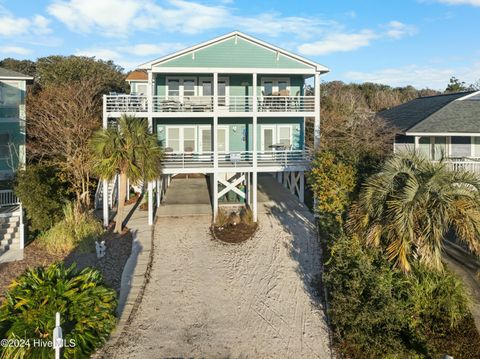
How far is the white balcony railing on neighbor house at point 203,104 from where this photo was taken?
20672mm

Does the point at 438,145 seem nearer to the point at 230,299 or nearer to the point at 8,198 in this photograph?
the point at 230,299

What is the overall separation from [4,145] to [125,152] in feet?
33.7

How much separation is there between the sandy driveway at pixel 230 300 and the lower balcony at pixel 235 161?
3.19 metres

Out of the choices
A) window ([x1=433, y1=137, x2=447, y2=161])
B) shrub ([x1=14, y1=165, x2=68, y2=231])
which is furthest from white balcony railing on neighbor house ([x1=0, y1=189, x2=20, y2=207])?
window ([x1=433, y1=137, x2=447, y2=161])

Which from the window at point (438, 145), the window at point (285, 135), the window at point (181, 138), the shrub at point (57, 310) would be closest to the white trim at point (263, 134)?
the window at point (285, 135)

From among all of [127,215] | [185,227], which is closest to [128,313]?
[185,227]

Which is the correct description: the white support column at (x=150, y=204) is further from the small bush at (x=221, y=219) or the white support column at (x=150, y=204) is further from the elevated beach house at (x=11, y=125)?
the elevated beach house at (x=11, y=125)

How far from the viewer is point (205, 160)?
21047mm

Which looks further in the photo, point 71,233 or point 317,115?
point 317,115

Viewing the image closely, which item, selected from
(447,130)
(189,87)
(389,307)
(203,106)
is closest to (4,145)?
(189,87)

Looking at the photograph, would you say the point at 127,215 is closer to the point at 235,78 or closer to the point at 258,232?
the point at 258,232

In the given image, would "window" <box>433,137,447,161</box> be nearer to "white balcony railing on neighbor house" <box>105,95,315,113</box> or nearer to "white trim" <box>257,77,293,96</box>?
"white balcony railing on neighbor house" <box>105,95,315,113</box>

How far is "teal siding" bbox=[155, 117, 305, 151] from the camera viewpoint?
23.0 meters

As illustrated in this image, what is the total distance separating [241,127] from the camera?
920 inches
